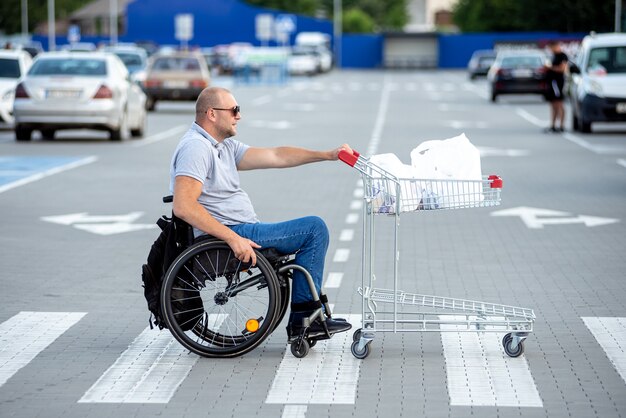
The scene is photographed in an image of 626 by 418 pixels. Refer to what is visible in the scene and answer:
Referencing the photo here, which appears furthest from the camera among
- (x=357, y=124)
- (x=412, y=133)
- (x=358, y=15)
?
(x=358, y=15)

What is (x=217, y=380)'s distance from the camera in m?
7.20

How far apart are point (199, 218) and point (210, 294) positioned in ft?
1.47

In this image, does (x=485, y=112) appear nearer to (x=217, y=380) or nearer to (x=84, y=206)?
(x=84, y=206)

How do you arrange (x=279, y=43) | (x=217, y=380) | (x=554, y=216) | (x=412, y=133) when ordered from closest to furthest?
(x=217, y=380), (x=554, y=216), (x=412, y=133), (x=279, y=43)

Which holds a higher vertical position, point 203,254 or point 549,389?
point 203,254

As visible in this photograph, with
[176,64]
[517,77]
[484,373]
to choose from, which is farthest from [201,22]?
[484,373]

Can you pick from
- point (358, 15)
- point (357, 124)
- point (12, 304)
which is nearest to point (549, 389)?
point (12, 304)

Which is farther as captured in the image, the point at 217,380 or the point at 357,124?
the point at 357,124

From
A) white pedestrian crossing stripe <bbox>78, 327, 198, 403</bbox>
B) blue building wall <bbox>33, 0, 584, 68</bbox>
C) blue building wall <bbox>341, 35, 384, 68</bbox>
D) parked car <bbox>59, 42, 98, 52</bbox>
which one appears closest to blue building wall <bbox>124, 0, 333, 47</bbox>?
blue building wall <bbox>33, 0, 584, 68</bbox>

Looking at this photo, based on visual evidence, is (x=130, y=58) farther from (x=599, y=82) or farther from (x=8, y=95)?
(x=599, y=82)

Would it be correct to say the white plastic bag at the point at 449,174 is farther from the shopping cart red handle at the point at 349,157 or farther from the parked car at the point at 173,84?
the parked car at the point at 173,84

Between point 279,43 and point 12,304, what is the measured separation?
116765 millimetres

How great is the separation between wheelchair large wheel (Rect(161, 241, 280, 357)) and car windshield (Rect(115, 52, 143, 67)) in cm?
3929

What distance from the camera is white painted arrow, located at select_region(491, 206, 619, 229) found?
14305mm
